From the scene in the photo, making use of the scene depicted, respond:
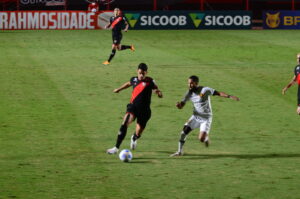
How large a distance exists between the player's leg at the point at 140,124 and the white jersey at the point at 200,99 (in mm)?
896

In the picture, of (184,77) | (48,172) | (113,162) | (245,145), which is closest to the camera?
(48,172)

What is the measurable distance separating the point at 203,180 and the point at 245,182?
71 centimetres

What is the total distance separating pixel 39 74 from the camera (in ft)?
80.0

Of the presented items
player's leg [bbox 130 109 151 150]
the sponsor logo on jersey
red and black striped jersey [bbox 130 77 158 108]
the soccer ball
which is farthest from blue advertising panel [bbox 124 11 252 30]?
the soccer ball

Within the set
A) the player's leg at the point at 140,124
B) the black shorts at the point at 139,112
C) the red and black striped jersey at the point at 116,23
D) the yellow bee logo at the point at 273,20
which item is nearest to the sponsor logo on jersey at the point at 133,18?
the yellow bee logo at the point at 273,20

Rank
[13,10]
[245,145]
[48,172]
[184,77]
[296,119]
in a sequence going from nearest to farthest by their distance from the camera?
1. [48,172]
2. [245,145]
3. [296,119]
4. [184,77]
5. [13,10]

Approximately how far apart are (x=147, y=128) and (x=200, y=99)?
315cm

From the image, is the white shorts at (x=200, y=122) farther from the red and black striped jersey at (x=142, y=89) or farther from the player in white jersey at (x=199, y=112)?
the red and black striped jersey at (x=142, y=89)

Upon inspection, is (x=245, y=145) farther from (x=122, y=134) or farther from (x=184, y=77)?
(x=184, y=77)

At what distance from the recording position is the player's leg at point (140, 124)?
1378 cm

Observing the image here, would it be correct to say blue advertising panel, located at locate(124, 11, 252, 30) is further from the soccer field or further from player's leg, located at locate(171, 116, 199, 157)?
player's leg, located at locate(171, 116, 199, 157)

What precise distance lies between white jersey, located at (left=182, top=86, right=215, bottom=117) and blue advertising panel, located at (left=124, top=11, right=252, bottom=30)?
1204 inches

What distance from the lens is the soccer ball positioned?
1295 cm

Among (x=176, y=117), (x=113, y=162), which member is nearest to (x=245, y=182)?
(x=113, y=162)
